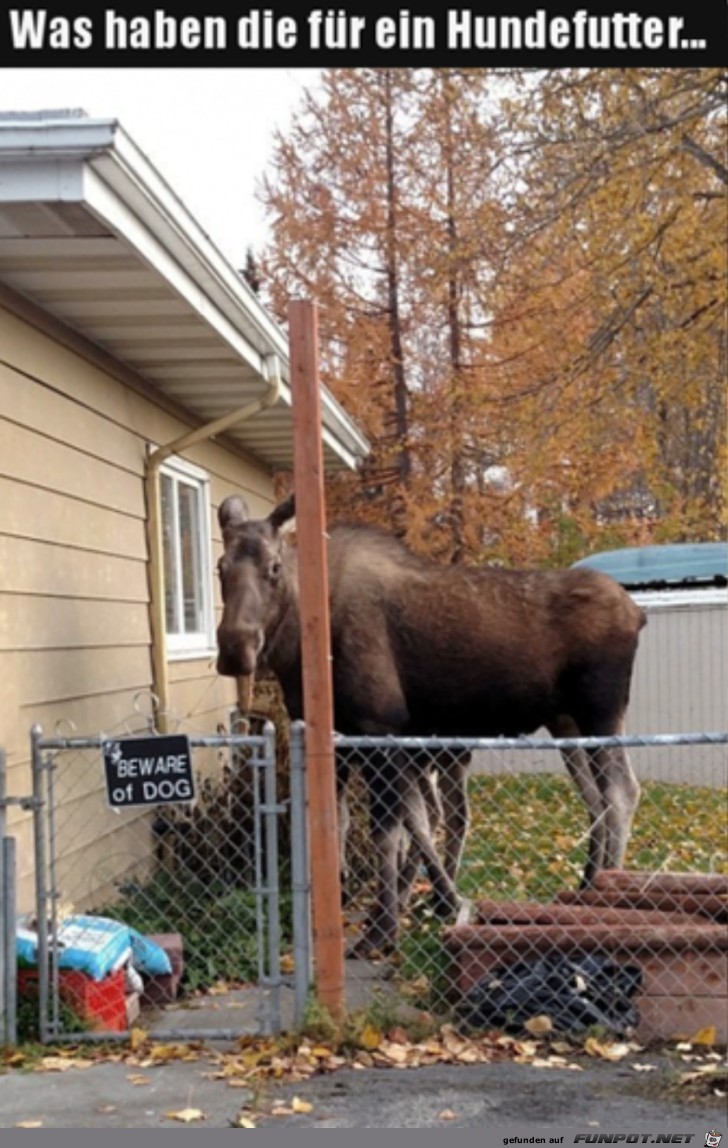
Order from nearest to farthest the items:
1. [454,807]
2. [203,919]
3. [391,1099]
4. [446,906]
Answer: [391,1099] → [203,919] → [446,906] → [454,807]

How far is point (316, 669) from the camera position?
261 inches

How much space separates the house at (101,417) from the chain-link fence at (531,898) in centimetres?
164

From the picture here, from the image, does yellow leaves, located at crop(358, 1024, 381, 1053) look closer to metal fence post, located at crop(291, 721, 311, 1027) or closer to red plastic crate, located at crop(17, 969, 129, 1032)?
metal fence post, located at crop(291, 721, 311, 1027)

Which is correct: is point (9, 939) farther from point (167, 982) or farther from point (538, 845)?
point (538, 845)

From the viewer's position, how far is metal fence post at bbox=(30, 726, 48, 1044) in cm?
659

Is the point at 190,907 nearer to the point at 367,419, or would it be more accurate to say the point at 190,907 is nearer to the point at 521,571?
the point at 521,571

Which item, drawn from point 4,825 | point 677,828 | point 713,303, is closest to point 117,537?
point 4,825

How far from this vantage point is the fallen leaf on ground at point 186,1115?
5531 mm

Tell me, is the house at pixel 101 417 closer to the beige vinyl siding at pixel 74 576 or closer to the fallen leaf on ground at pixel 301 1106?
the beige vinyl siding at pixel 74 576

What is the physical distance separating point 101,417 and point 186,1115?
199 inches

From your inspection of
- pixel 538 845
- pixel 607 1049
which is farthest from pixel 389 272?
pixel 607 1049

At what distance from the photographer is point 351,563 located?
929 centimetres

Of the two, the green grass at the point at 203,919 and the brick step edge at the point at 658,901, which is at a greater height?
the brick step edge at the point at 658,901

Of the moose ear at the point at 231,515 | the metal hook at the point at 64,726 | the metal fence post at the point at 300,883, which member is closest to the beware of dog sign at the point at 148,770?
the metal fence post at the point at 300,883
